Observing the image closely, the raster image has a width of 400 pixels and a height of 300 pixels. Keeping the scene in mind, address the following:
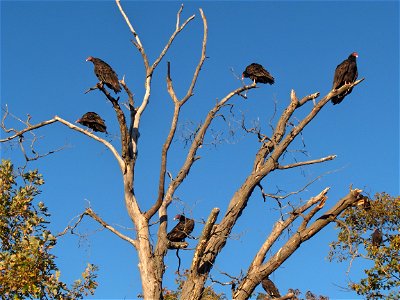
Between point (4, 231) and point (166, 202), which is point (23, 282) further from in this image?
point (166, 202)

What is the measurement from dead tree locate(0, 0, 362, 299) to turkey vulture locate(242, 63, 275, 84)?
297 cm

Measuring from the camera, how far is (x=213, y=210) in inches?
319

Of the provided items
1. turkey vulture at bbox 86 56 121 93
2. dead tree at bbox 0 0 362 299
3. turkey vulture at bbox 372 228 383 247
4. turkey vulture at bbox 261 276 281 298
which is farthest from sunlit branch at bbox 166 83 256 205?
turkey vulture at bbox 372 228 383 247

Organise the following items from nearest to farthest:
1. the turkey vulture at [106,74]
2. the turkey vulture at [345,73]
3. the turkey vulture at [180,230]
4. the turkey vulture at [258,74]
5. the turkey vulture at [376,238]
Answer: the turkey vulture at [180,230] < the turkey vulture at [345,73] < the turkey vulture at [106,74] < the turkey vulture at [258,74] < the turkey vulture at [376,238]

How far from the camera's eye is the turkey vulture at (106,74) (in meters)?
11.3

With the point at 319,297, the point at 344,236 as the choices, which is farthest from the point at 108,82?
the point at 319,297

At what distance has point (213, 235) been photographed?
8.52 meters

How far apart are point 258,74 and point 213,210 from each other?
5.19 metres

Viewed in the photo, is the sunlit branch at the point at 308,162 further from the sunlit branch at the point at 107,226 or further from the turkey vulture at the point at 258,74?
the turkey vulture at the point at 258,74

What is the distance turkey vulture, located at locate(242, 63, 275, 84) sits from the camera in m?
12.7

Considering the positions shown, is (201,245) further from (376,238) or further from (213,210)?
(376,238)

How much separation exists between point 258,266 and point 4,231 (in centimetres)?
426

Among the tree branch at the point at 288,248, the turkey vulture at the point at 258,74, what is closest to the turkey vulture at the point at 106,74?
the turkey vulture at the point at 258,74

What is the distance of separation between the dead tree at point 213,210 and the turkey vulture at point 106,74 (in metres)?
1.52
